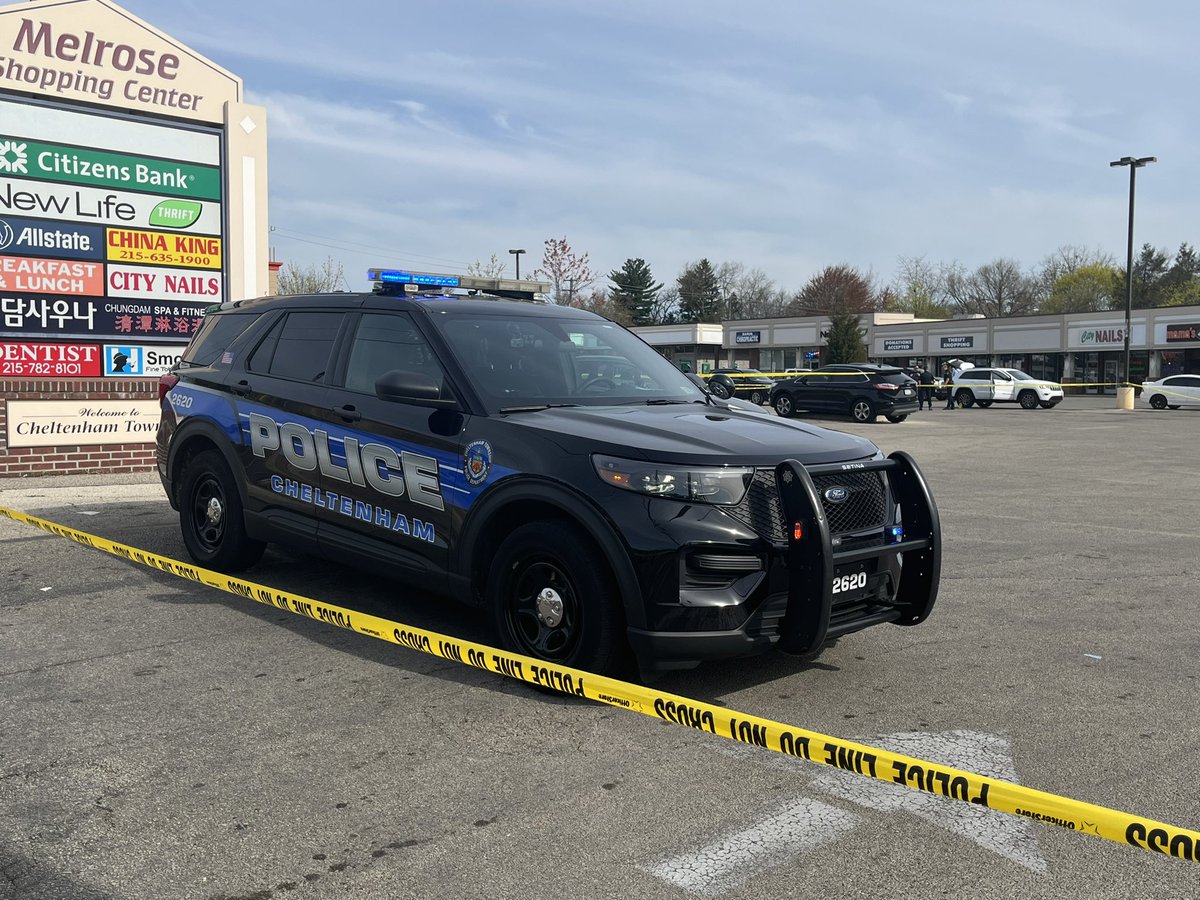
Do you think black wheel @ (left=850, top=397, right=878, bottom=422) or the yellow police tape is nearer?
the yellow police tape

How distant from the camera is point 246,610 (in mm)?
6219

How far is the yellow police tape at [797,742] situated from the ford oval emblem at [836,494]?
100cm

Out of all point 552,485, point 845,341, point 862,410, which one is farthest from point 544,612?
point 845,341

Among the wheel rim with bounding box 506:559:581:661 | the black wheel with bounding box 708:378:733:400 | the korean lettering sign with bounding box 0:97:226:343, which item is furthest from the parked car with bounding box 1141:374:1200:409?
the wheel rim with bounding box 506:559:581:661

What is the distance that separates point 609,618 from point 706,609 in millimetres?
418

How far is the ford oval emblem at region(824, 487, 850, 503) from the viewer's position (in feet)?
15.3

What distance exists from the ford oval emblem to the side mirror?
1.84m

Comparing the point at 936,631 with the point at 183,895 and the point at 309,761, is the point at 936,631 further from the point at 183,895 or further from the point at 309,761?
the point at 183,895

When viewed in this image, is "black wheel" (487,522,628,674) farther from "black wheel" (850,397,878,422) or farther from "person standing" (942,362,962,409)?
"person standing" (942,362,962,409)

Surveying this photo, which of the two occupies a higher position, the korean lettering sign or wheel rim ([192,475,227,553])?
the korean lettering sign

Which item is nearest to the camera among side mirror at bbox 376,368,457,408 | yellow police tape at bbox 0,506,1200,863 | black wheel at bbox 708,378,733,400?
yellow police tape at bbox 0,506,1200,863

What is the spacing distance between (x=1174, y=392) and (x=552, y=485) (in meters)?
40.1

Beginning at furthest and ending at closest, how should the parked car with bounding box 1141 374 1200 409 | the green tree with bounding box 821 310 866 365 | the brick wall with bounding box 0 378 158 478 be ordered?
the green tree with bounding box 821 310 866 365 < the parked car with bounding box 1141 374 1200 409 < the brick wall with bounding box 0 378 158 478

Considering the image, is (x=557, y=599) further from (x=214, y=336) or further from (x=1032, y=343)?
(x=1032, y=343)
